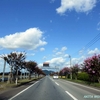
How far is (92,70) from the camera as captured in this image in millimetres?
32719

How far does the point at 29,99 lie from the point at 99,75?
73.3ft

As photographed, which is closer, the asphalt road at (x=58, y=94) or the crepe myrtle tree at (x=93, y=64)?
the asphalt road at (x=58, y=94)

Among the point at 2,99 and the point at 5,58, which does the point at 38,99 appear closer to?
the point at 2,99

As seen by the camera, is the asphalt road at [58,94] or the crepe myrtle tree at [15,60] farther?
the crepe myrtle tree at [15,60]

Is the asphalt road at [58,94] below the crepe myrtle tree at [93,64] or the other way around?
below

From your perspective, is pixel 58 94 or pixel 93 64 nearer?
pixel 58 94

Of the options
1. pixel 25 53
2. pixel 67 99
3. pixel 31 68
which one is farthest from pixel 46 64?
pixel 67 99

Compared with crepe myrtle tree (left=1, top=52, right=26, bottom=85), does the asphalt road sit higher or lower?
lower

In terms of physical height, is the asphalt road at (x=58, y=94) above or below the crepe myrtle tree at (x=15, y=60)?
below

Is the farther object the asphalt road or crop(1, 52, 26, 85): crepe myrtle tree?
crop(1, 52, 26, 85): crepe myrtle tree

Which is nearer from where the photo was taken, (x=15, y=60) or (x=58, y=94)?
(x=58, y=94)

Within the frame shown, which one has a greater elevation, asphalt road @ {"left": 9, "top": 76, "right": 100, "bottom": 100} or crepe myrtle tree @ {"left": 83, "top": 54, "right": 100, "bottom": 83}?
crepe myrtle tree @ {"left": 83, "top": 54, "right": 100, "bottom": 83}

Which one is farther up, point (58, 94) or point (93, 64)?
point (93, 64)

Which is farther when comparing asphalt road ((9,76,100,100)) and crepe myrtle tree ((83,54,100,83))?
crepe myrtle tree ((83,54,100,83))
